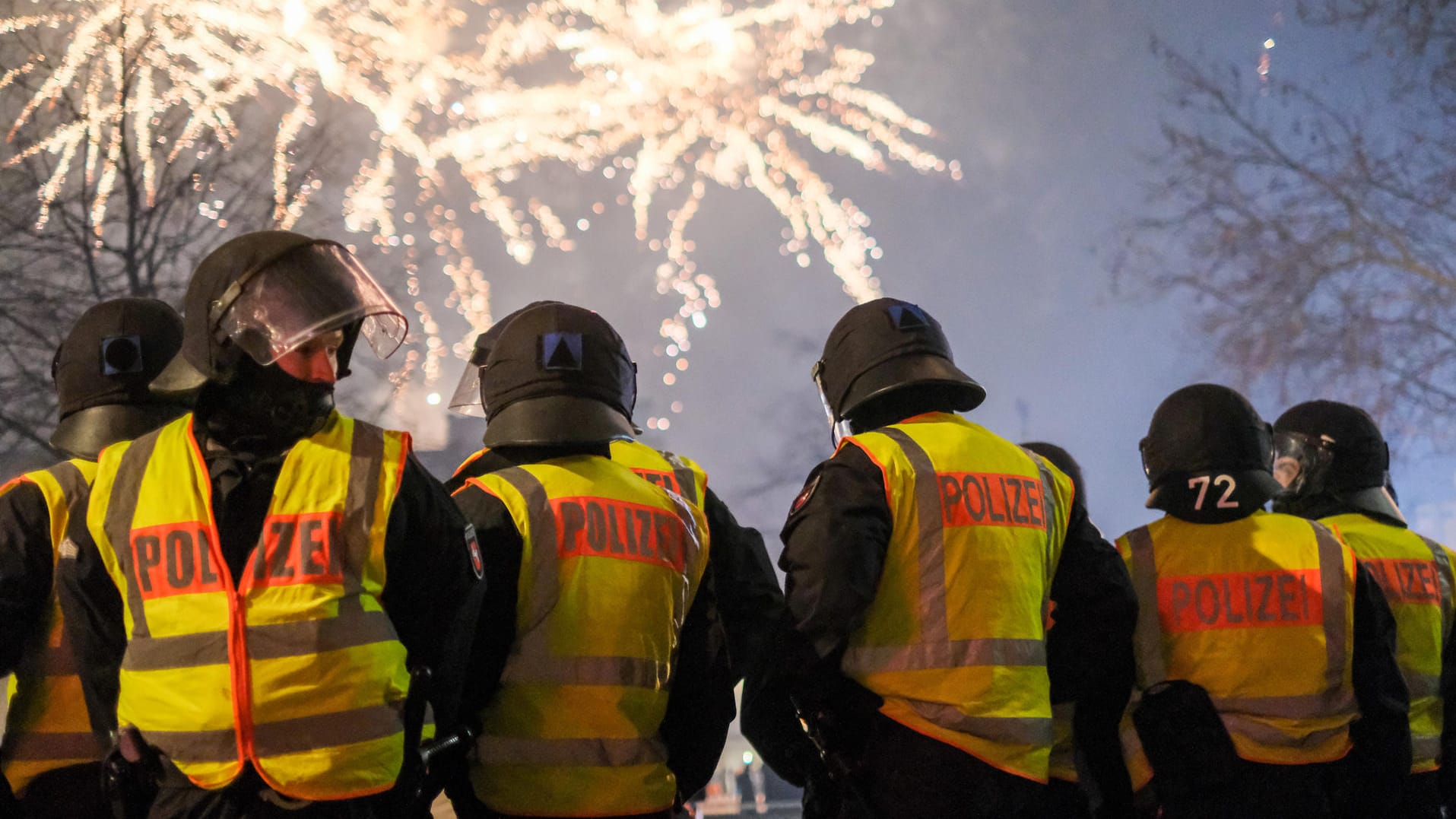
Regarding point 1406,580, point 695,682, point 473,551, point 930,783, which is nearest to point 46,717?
point 473,551

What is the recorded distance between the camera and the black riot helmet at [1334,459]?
5125mm

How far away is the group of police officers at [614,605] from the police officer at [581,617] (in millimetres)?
10

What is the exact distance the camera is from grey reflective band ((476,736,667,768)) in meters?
3.18

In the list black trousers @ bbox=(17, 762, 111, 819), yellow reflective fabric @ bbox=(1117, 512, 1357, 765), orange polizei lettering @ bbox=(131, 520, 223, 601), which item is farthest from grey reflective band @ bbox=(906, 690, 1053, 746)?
black trousers @ bbox=(17, 762, 111, 819)

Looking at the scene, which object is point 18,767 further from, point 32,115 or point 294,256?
point 32,115

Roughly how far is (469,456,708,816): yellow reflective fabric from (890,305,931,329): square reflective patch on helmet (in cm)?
104

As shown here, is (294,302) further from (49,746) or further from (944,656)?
(944,656)

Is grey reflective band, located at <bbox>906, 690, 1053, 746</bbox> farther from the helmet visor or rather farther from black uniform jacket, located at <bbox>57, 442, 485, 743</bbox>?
the helmet visor

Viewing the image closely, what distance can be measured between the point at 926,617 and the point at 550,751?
1.13m

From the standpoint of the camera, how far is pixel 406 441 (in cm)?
268

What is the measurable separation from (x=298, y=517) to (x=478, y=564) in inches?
20.2

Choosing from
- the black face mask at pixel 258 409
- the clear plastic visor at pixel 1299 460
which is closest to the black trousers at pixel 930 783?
the black face mask at pixel 258 409

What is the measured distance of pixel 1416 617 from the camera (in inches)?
187

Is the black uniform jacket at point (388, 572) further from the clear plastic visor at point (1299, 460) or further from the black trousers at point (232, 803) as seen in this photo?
the clear plastic visor at point (1299, 460)
